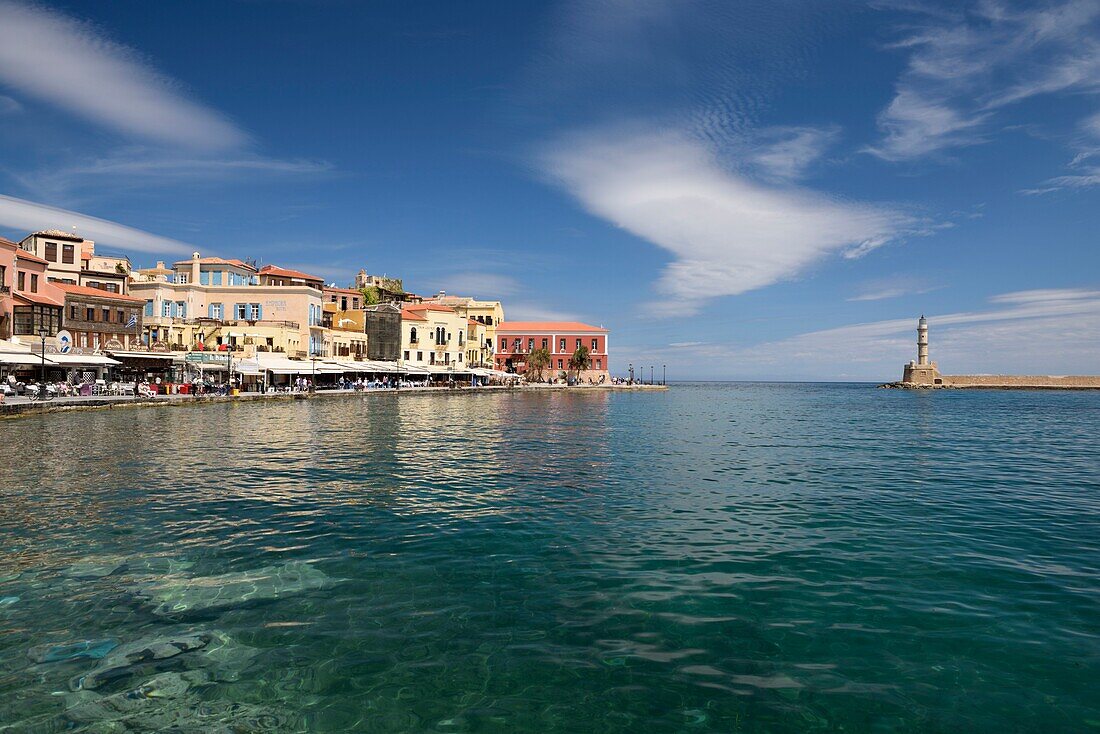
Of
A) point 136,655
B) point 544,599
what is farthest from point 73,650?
point 544,599

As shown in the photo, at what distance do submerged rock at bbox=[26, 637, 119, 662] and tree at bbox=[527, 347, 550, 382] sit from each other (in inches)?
3676

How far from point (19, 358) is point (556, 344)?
Answer: 78875 millimetres

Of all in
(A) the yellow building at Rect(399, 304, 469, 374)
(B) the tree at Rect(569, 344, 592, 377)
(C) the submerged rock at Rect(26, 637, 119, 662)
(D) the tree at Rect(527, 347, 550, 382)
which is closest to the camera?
(C) the submerged rock at Rect(26, 637, 119, 662)

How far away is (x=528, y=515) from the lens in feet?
42.8

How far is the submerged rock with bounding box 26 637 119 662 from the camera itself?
21.2 feet

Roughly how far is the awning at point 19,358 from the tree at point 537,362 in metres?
70.2

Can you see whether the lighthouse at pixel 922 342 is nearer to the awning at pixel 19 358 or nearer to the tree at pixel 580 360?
the tree at pixel 580 360

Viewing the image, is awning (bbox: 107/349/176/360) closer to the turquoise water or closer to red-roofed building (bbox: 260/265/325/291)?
red-roofed building (bbox: 260/265/325/291)

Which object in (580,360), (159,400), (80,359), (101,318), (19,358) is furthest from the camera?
(580,360)

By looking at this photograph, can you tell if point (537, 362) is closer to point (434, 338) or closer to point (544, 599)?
point (434, 338)

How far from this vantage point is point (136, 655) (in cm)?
654

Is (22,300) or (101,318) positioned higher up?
(22,300)

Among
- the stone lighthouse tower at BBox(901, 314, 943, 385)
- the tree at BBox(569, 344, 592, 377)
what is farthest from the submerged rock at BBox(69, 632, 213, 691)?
the stone lighthouse tower at BBox(901, 314, 943, 385)

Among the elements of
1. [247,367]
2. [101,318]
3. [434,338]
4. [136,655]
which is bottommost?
[136,655]
